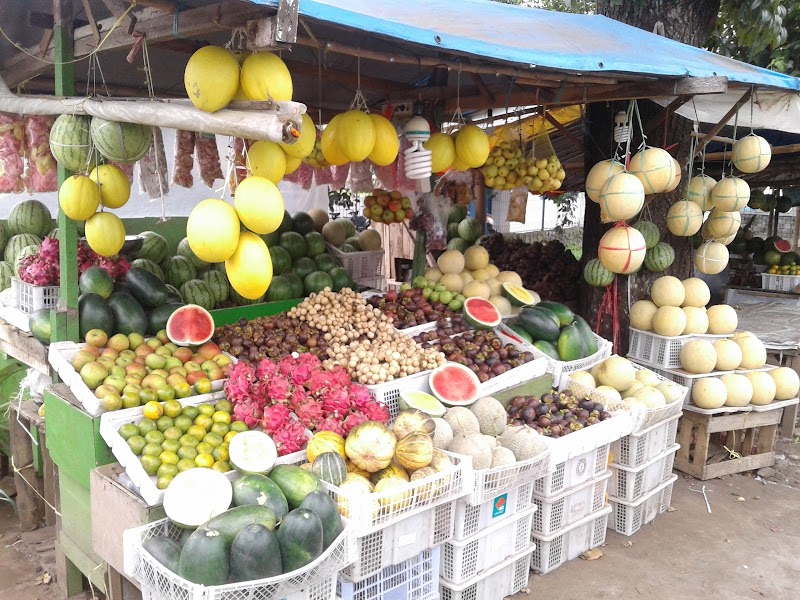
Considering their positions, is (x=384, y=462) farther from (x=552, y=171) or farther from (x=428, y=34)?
(x=552, y=171)

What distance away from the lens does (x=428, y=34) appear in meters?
3.07

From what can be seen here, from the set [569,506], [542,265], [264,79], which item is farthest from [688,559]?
[542,265]

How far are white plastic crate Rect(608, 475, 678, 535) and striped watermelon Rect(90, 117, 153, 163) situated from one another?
137 inches

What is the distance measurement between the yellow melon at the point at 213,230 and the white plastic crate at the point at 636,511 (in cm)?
308

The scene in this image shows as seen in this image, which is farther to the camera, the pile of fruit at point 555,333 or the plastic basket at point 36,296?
the pile of fruit at point 555,333

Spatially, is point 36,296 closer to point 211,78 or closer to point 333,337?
point 333,337

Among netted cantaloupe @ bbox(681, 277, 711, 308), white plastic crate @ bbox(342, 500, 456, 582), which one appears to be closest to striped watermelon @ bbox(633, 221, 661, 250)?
netted cantaloupe @ bbox(681, 277, 711, 308)

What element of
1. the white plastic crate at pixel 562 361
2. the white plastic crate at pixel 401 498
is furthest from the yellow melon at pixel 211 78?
the white plastic crate at pixel 562 361

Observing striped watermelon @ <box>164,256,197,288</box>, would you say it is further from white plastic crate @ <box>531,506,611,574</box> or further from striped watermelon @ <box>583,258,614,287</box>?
striped watermelon @ <box>583,258,614,287</box>

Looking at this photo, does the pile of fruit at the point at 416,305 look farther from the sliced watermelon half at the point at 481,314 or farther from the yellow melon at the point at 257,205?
the yellow melon at the point at 257,205

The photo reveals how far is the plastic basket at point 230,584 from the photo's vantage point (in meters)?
2.15

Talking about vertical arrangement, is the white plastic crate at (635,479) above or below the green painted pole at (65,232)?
below

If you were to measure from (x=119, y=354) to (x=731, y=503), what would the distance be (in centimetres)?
424

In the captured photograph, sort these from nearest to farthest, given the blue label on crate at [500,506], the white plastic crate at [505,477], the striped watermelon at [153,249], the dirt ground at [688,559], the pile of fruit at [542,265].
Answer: the white plastic crate at [505,477] → the blue label on crate at [500,506] → the dirt ground at [688,559] → the striped watermelon at [153,249] → the pile of fruit at [542,265]
